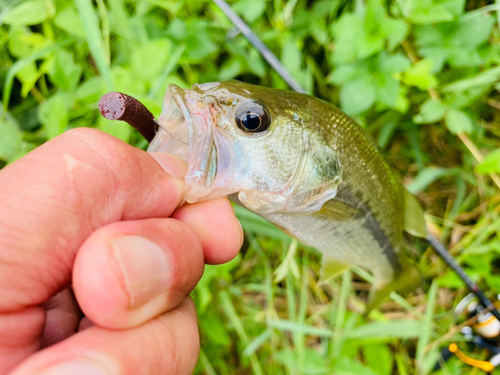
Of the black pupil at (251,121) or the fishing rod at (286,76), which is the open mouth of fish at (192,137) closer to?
the black pupil at (251,121)

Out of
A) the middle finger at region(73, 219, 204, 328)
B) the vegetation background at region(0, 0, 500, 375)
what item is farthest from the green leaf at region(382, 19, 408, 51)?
the middle finger at region(73, 219, 204, 328)

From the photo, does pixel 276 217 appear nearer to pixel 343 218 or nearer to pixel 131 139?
pixel 343 218

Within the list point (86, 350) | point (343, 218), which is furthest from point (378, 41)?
Answer: point (86, 350)

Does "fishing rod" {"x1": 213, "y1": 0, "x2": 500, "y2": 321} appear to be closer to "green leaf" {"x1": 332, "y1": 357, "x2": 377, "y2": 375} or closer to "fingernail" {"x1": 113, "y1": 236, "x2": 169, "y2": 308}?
"green leaf" {"x1": 332, "y1": 357, "x2": 377, "y2": 375}

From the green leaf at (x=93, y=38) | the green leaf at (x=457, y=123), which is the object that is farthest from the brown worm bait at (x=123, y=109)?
the green leaf at (x=457, y=123)

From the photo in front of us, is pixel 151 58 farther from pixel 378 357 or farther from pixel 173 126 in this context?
pixel 378 357

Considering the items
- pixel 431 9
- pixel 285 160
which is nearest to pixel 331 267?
pixel 285 160
